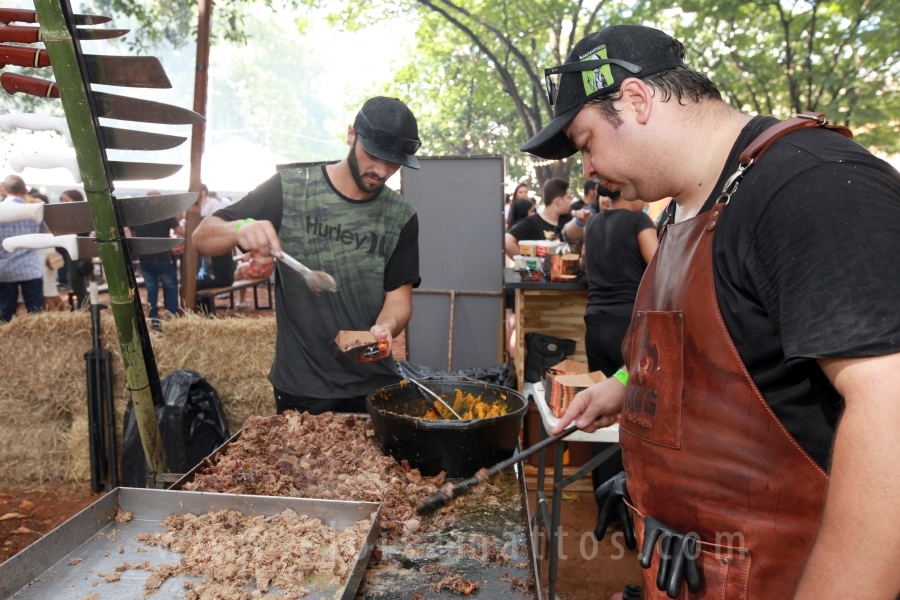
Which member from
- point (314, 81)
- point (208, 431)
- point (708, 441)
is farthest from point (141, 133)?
point (314, 81)

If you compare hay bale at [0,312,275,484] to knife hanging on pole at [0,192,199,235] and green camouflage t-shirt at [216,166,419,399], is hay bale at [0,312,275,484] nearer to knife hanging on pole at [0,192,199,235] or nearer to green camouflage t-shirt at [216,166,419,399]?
green camouflage t-shirt at [216,166,419,399]

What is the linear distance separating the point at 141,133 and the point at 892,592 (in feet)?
7.42

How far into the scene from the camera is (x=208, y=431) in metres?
4.02

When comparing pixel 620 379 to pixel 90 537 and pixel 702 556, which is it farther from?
pixel 90 537

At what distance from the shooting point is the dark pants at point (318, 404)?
2730mm

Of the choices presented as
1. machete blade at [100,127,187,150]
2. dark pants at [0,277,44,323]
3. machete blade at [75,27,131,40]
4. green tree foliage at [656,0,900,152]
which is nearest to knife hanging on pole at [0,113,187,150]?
machete blade at [100,127,187,150]

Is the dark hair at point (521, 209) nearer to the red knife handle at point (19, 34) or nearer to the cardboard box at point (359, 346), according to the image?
the cardboard box at point (359, 346)

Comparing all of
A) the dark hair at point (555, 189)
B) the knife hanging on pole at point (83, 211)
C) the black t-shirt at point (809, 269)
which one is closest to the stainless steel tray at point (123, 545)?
the knife hanging on pole at point (83, 211)

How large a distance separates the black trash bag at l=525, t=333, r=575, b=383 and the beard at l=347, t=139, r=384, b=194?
280cm

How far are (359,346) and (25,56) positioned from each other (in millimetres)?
1413

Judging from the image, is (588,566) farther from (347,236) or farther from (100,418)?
(100,418)

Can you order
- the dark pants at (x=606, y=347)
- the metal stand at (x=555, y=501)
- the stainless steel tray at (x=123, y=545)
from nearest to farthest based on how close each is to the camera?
the stainless steel tray at (x=123, y=545)
the metal stand at (x=555, y=501)
the dark pants at (x=606, y=347)

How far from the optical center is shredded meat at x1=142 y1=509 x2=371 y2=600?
1400mm

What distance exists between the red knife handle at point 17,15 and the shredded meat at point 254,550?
160 centimetres
